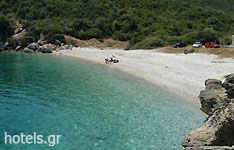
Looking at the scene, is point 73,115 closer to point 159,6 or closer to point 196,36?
point 196,36

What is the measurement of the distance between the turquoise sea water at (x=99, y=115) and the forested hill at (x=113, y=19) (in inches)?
1766

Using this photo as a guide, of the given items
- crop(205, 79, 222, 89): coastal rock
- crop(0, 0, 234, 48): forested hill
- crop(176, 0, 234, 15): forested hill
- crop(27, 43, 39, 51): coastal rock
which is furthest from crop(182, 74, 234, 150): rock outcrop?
crop(176, 0, 234, 15): forested hill

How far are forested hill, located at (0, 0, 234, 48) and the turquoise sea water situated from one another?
147ft

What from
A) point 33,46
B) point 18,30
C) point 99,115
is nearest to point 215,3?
point 33,46

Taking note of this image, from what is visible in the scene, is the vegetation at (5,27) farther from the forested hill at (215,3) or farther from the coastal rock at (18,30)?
the forested hill at (215,3)

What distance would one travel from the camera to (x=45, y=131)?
10742mm

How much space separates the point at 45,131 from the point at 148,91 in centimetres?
972

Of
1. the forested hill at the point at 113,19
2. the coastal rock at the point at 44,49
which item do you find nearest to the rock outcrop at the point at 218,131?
the forested hill at the point at 113,19

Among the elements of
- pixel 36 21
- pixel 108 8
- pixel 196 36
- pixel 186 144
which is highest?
pixel 108 8

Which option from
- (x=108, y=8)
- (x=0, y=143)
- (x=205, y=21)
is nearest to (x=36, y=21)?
(x=108, y=8)

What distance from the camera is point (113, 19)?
8044 cm

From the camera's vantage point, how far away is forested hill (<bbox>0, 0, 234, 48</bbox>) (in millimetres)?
69062

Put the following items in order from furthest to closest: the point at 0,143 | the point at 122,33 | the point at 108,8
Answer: the point at 108,8, the point at 122,33, the point at 0,143

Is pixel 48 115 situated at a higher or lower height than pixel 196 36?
lower
